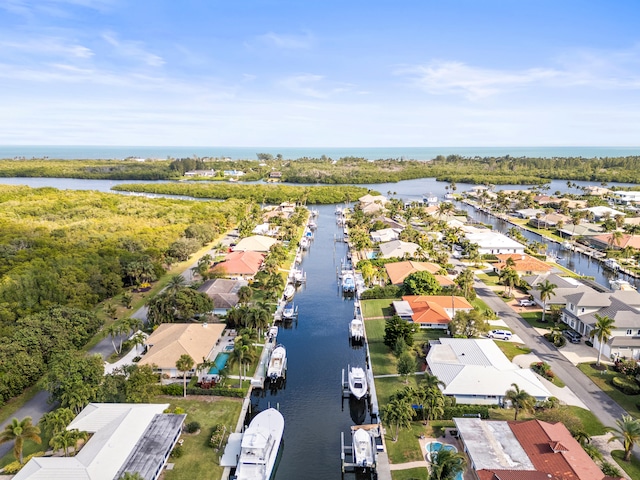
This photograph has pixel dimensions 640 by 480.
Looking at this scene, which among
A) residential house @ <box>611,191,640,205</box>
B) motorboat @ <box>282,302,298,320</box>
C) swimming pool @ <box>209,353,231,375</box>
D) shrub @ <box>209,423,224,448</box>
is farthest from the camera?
residential house @ <box>611,191,640,205</box>

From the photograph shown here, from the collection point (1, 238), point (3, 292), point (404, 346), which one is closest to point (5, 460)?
point (3, 292)

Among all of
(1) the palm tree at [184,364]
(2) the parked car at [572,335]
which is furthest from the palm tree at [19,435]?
(2) the parked car at [572,335]

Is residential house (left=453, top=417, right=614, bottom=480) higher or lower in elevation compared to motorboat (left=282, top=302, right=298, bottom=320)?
higher

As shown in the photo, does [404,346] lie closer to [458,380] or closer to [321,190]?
[458,380]

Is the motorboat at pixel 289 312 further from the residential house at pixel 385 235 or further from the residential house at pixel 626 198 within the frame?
the residential house at pixel 626 198

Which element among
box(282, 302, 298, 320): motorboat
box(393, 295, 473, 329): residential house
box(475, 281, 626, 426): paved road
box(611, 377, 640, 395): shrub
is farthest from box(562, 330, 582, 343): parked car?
box(282, 302, 298, 320): motorboat

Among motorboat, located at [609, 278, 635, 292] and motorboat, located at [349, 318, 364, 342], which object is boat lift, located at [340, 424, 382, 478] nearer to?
motorboat, located at [349, 318, 364, 342]
